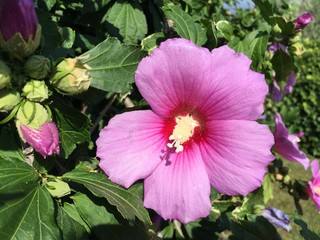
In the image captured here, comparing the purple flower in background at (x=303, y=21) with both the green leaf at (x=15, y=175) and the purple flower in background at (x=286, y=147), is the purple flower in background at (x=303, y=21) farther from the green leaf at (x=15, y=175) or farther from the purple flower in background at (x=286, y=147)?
the green leaf at (x=15, y=175)

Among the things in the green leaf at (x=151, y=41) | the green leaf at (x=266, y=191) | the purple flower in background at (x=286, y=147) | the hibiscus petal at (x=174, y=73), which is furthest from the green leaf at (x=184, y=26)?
the green leaf at (x=266, y=191)

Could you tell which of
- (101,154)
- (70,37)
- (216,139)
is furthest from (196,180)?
(70,37)

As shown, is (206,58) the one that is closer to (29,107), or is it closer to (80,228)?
(29,107)

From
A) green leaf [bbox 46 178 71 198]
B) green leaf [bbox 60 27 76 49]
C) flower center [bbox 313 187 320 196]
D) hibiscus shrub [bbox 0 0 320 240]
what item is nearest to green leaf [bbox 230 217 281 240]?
hibiscus shrub [bbox 0 0 320 240]

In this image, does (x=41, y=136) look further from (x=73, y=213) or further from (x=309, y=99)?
(x=309, y=99)

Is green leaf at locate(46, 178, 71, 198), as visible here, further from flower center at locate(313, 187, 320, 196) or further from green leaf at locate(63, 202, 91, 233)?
flower center at locate(313, 187, 320, 196)

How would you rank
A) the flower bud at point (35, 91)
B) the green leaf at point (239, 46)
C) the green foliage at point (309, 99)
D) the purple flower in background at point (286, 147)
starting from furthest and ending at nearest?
the green foliage at point (309, 99)
the purple flower in background at point (286, 147)
the green leaf at point (239, 46)
the flower bud at point (35, 91)
